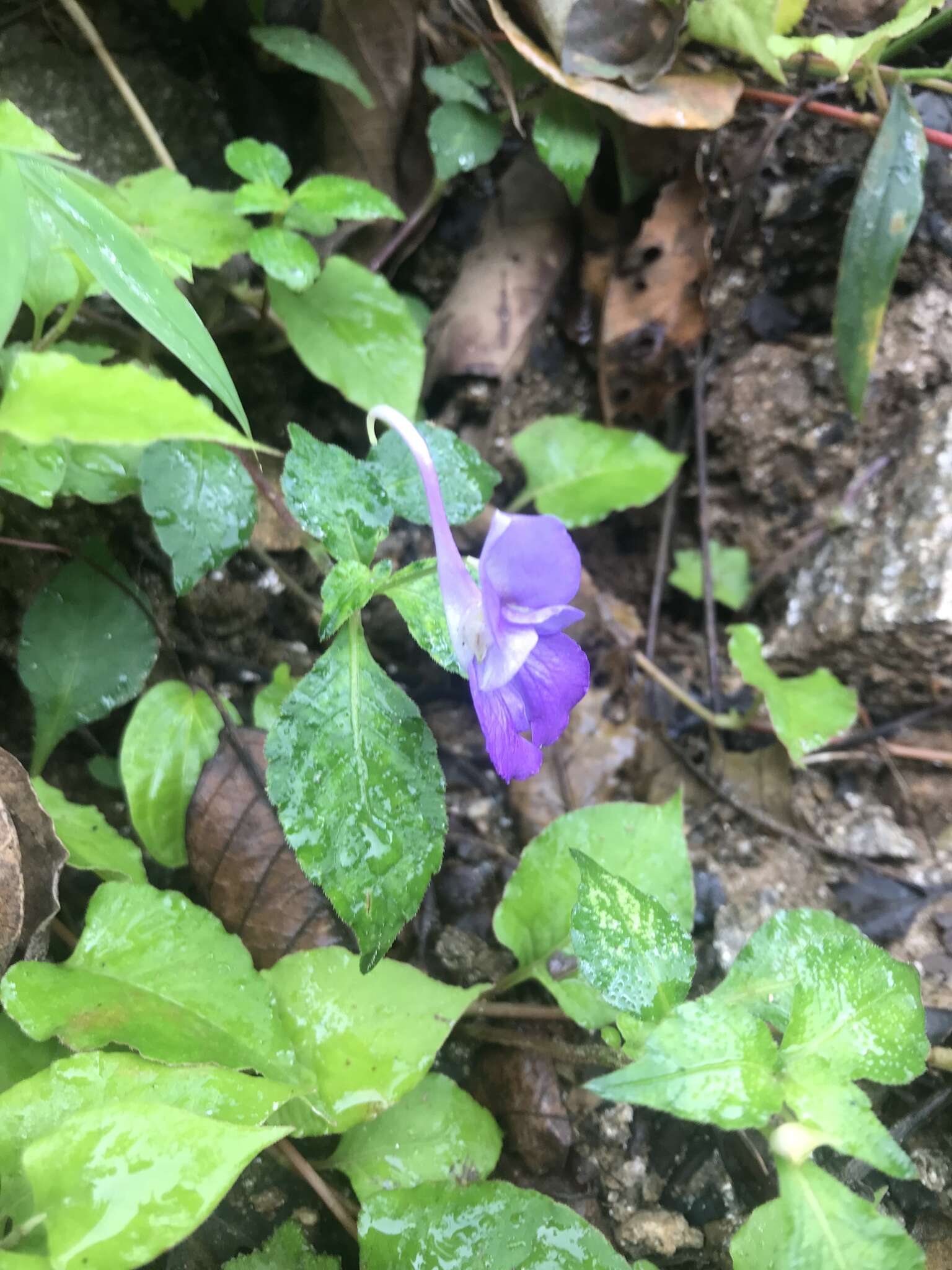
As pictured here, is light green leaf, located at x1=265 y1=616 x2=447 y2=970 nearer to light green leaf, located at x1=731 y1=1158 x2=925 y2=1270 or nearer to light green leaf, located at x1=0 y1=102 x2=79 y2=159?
light green leaf, located at x1=731 y1=1158 x2=925 y2=1270

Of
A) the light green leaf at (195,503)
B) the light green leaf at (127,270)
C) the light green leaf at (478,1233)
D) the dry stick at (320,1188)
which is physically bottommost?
the dry stick at (320,1188)

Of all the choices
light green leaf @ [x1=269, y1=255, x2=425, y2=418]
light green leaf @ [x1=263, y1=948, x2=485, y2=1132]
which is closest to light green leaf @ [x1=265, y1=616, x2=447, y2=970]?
light green leaf @ [x1=263, y1=948, x2=485, y2=1132]

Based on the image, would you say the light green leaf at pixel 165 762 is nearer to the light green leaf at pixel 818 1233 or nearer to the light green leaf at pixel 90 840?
the light green leaf at pixel 90 840

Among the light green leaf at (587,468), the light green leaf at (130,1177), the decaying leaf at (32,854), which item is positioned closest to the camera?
the light green leaf at (130,1177)

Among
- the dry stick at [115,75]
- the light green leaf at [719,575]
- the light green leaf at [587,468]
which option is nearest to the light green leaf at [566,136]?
the light green leaf at [587,468]

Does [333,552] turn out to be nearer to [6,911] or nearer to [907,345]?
[6,911]

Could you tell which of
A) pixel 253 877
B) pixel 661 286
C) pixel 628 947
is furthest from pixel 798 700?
pixel 253 877
